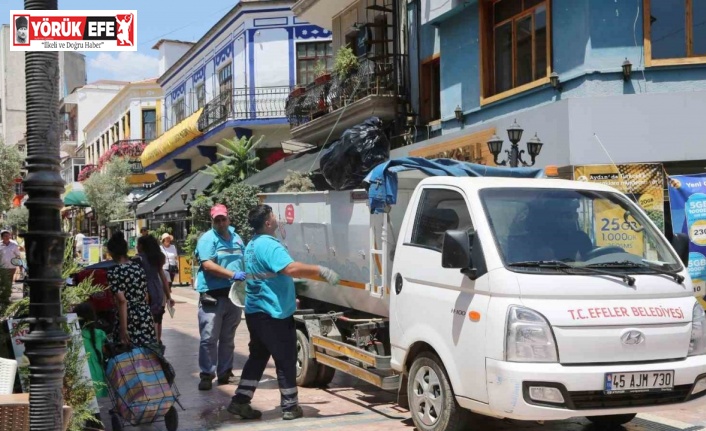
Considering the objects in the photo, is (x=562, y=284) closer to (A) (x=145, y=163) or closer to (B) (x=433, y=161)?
(B) (x=433, y=161)

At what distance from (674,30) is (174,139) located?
22.6m

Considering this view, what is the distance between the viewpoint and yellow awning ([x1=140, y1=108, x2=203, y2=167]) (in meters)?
29.1

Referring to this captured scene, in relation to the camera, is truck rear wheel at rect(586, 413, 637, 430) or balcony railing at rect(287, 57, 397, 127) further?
balcony railing at rect(287, 57, 397, 127)

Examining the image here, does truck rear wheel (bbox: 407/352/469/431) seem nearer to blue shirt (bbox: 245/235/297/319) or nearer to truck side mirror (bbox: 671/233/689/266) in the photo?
blue shirt (bbox: 245/235/297/319)

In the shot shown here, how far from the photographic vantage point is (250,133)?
26.1m

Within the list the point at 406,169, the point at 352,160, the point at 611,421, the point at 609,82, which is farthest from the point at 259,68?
the point at 611,421

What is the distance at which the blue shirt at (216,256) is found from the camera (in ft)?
27.6

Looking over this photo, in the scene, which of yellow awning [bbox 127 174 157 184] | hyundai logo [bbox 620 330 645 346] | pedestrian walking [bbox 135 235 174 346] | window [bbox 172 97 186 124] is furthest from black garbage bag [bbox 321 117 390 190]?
yellow awning [bbox 127 174 157 184]

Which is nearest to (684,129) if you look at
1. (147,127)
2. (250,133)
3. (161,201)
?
(250,133)

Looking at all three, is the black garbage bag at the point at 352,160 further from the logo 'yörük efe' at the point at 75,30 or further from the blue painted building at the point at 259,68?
the blue painted building at the point at 259,68

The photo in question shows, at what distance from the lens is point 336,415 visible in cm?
714

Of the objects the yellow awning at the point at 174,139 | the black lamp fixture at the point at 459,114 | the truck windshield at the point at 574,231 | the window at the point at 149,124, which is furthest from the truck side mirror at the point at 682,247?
the window at the point at 149,124

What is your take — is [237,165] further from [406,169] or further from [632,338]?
[632,338]

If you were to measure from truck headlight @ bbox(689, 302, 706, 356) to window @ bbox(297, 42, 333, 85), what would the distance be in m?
20.6
